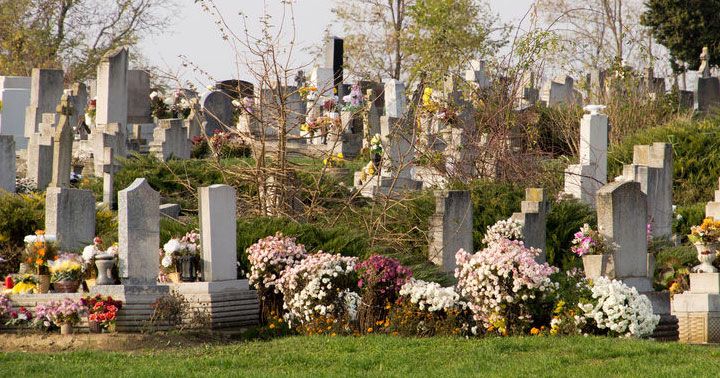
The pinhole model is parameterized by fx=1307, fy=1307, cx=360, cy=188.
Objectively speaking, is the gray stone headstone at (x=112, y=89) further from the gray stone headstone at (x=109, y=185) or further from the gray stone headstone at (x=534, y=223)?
the gray stone headstone at (x=534, y=223)

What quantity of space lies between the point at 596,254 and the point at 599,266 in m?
0.17

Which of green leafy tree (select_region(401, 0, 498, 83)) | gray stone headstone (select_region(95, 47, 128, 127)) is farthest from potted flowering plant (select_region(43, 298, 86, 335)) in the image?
green leafy tree (select_region(401, 0, 498, 83))

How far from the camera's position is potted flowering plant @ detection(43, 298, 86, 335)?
1290cm

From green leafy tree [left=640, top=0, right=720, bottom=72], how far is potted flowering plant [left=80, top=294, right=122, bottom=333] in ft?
110

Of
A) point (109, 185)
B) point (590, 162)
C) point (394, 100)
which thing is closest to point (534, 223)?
point (590, 162)

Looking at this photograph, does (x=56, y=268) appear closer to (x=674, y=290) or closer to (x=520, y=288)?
(x=520, y=288)

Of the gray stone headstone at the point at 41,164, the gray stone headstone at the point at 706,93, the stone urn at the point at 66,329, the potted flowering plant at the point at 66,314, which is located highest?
the gray stone headstone at the point at 706,93

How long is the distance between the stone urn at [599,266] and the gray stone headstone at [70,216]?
6.09 m

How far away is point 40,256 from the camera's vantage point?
1417 centimetres

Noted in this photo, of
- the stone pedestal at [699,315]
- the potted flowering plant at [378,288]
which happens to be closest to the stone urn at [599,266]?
the stone pedestal at [699,315]

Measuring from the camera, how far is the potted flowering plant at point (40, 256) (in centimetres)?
1393

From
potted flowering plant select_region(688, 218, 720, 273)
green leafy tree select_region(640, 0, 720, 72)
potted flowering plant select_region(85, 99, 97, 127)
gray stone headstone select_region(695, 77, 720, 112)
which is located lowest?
potted flowering plant select_region(688, 218, 720, 273)

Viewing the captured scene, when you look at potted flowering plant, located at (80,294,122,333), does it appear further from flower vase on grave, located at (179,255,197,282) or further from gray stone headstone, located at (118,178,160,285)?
flower vase on grave, located at (179,255,197,282)

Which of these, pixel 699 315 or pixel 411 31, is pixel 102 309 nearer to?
pixel 699 315
